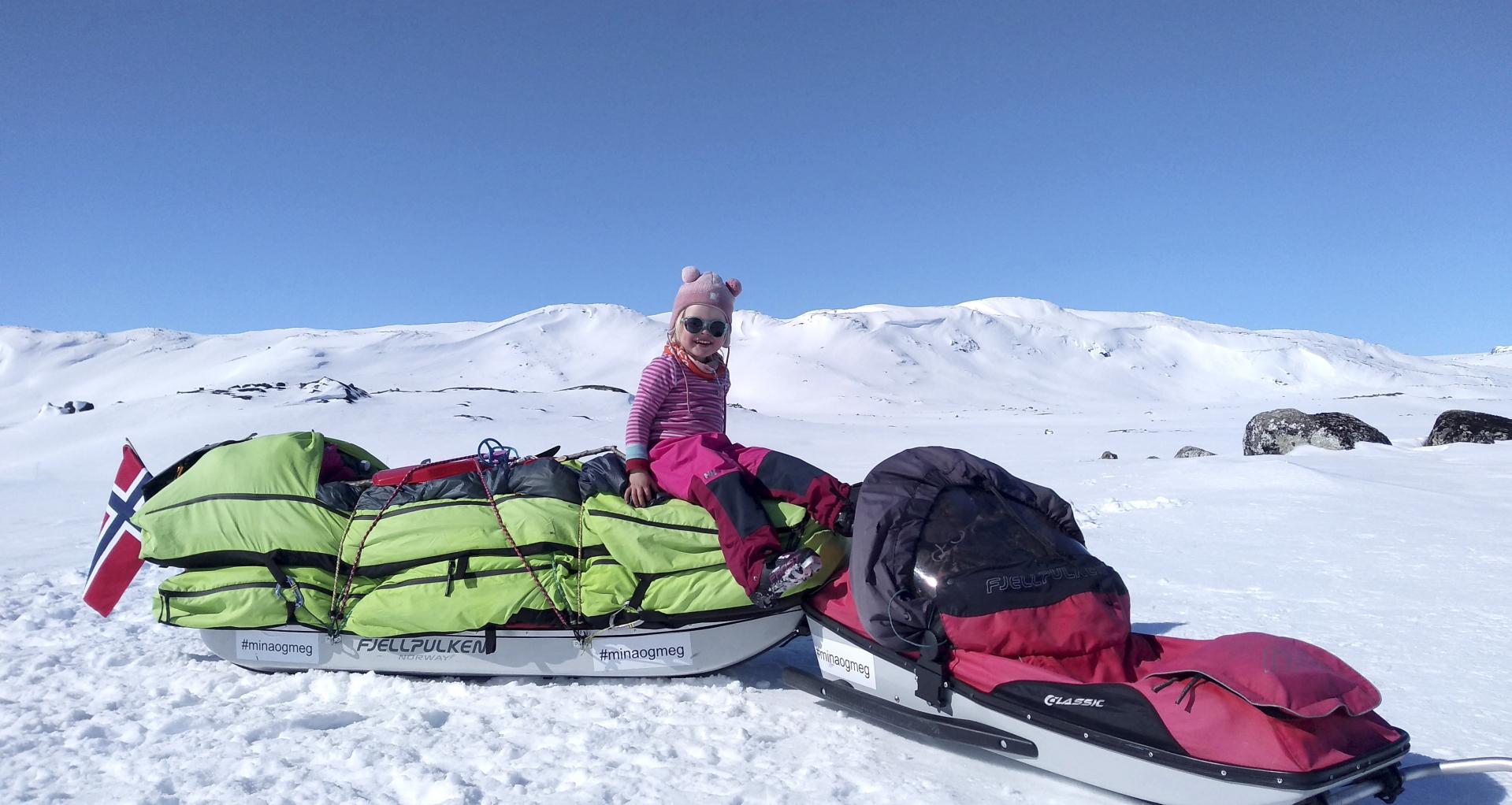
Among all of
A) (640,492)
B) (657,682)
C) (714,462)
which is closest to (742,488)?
(714,462)

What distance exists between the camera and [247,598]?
3.41 m

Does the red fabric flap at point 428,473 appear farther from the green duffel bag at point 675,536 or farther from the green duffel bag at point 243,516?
the green duffel bag at point 675,536

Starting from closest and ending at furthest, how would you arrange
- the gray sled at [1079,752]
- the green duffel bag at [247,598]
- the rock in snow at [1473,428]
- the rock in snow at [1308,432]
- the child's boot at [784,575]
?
the gray sled at [1079,752] → the child's boot at [784,575] → the green duffel bag at [247,598] → the rock in snow at [1473,428] → the rock in snow at [1308,432]

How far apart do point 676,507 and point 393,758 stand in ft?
4.38

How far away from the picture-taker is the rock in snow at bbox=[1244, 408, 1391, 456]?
46.2 feet

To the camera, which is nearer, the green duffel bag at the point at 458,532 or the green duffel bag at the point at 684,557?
the green duffel bag at the point at 684,557

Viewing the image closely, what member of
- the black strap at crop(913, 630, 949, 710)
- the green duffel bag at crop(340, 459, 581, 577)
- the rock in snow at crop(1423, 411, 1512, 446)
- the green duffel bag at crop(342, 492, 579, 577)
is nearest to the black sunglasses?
the green duffel bag at crop(340, 459, 581, 577)

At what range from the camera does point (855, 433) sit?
947 inches

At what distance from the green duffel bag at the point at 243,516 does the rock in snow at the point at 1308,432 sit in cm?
1517

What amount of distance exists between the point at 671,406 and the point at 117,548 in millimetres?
2784

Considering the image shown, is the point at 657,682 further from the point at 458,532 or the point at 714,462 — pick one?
the point at 458,532

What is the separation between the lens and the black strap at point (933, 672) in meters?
2.60

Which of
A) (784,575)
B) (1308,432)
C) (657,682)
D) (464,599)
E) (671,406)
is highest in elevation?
(671,406)

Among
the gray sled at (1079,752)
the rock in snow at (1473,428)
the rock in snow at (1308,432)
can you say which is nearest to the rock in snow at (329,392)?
the gray sled at (1079,752)
